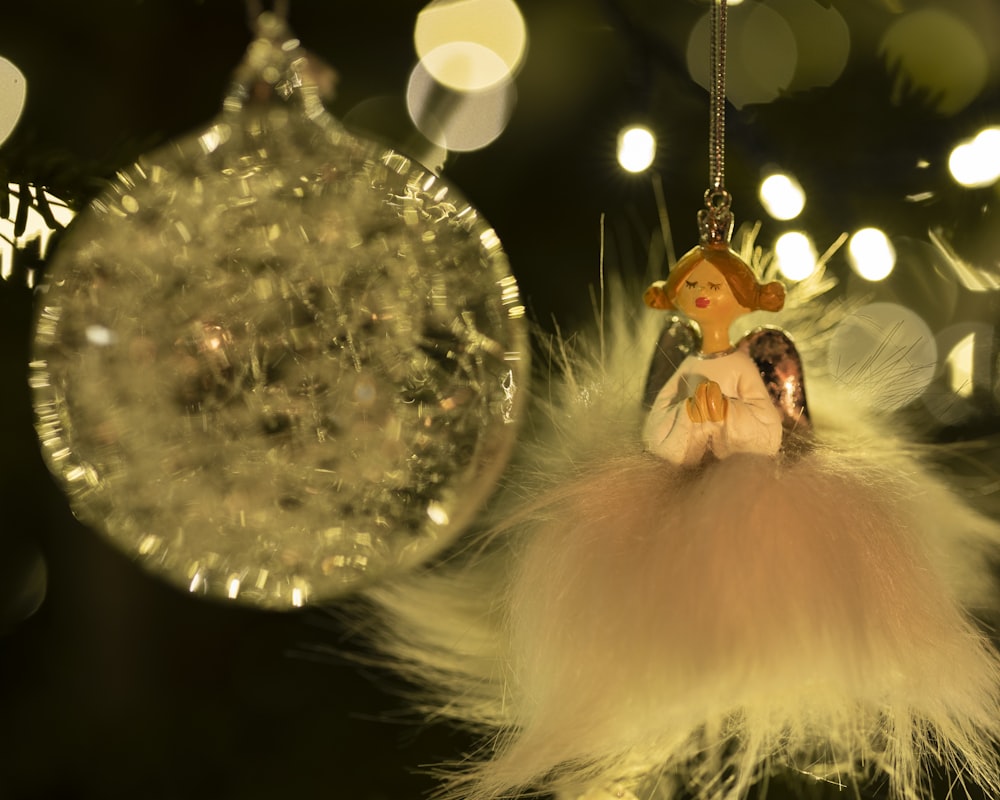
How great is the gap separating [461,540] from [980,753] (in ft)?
0.93

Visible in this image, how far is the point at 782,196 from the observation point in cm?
58

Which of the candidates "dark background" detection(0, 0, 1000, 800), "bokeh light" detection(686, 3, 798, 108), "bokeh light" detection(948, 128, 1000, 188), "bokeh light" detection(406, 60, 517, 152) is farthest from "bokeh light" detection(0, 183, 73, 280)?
"bokeh light" detection(948, 128, 1000, 188)

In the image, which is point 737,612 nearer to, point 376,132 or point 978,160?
point 978,160

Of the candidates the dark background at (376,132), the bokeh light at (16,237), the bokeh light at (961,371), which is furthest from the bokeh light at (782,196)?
the bokeh light at (16,237)

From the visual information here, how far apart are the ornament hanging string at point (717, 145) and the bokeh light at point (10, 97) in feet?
1.29

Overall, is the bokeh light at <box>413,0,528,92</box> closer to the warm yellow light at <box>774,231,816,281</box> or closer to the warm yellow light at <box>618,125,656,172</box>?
the warm yellow light at <box>618,125,656,172</box>

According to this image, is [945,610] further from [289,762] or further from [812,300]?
[289,762]

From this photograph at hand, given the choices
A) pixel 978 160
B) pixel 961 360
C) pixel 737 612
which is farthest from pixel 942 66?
pixel 737 612

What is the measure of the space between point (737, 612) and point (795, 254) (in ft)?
0.97

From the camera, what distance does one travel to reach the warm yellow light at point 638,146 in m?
0.62

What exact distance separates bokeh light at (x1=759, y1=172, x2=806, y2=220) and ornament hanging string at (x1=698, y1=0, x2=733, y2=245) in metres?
0.17

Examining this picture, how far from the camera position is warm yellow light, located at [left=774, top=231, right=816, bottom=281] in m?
0.57

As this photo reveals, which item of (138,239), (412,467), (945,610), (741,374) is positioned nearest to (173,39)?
(138,239)

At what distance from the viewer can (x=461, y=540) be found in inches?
21.8
